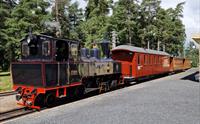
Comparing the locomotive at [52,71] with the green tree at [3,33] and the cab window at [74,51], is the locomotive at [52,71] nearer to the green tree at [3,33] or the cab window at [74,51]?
the cab window at [74,51]

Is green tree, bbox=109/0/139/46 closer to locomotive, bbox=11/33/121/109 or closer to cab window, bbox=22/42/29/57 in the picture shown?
locomotive, bbox=11/33/121/109

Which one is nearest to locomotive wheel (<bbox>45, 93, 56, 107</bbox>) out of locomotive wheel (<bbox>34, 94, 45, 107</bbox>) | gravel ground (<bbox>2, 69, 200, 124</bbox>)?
locomotive wheel (<bbox>34, 94, 45, 107</bbox>)

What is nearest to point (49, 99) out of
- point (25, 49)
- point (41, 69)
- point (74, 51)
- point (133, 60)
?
point (41, 69)

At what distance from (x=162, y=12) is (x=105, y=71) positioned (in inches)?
1970

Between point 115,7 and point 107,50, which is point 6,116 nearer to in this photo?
point 107,50

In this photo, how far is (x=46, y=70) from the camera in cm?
1221

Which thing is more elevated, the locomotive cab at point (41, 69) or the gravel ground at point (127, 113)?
the locomotive cab at point (41, 69)

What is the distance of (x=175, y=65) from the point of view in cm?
4209

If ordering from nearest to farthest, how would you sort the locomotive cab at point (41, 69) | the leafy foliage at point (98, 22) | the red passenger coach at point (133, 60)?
the locomotive cab at point (41, 69)
the red passenger coach at point (133, 60)
the leafy foliage at point (98, 22)

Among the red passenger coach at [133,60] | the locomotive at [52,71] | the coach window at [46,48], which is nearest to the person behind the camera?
the locomotive at [52,71]

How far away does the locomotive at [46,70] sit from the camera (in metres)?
12.4

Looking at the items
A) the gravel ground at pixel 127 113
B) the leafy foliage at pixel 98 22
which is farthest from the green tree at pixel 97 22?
the gravel ground at pixel 127 113

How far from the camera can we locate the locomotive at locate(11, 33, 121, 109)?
1235cm

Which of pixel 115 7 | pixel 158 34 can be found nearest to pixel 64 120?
pixel 115 7
